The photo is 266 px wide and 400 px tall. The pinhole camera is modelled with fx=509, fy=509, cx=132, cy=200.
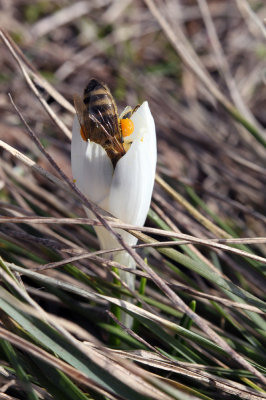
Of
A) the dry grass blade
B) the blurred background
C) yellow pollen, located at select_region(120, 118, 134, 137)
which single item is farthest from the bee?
the blurred background

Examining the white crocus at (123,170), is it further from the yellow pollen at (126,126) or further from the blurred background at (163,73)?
the blurred background at (163,73)

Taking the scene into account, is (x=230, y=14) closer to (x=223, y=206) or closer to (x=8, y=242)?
(x=223, y=206)

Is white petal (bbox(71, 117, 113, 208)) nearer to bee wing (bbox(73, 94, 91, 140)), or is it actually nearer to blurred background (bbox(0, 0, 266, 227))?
bee wing (bbox(73, 94, 91, 140))

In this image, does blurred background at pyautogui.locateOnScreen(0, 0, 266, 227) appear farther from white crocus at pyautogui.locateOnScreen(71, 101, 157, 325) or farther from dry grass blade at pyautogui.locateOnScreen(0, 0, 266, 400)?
white crocus at pyautogui.locateOnScreen(71, 101, 157, 325)

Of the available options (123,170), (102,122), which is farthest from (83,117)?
(123,170)

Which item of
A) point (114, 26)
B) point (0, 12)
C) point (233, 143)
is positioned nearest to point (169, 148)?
point (233, 143)

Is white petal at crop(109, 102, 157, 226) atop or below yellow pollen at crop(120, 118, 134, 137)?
below

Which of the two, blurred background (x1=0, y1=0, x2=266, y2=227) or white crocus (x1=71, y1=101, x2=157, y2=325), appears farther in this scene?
blurred background (x1=0, y1=0, x2=266, y2=227)

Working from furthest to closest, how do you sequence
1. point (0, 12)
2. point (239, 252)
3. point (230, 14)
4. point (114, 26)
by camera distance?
point (230, 14) → point (114, 26) → point (0, 12) → point (239, 252)
